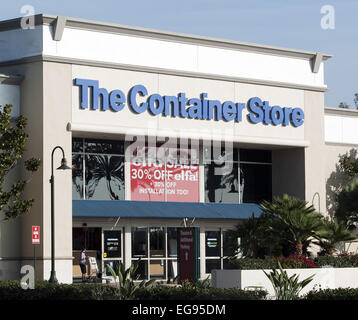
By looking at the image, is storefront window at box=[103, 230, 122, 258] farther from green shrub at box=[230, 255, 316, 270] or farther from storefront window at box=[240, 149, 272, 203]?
green shrub at box=[230, 255, 316, 270]

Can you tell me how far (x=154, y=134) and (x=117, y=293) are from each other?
21.2 meters

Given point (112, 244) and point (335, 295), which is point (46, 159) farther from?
point (335, 295)

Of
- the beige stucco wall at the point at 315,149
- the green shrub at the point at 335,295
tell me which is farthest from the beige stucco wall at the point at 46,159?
the green shrub at the point at 335,295

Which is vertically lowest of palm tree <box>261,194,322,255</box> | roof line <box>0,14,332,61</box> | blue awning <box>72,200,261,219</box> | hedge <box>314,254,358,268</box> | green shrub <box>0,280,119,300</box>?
green shrub <box>0,280,119,300</box>

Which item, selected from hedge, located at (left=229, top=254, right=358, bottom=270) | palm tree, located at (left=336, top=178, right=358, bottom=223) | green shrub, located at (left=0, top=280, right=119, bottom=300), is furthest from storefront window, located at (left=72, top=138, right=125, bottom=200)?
green shrub, located at (left=0, top=280, right=119, bottom=300)

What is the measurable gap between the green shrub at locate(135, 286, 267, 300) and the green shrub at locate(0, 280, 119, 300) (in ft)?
2.71

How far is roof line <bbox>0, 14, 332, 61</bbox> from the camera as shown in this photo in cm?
4206

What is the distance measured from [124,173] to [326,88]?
13.2 metres

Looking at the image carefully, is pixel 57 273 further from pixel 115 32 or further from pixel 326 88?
pixel 326 88

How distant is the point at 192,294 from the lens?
75.3ft

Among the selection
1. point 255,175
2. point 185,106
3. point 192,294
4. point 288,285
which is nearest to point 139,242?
point 185,106

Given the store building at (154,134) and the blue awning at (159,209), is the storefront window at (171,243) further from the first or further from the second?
the blue awning at (159,209)

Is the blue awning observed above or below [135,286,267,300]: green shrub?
above
